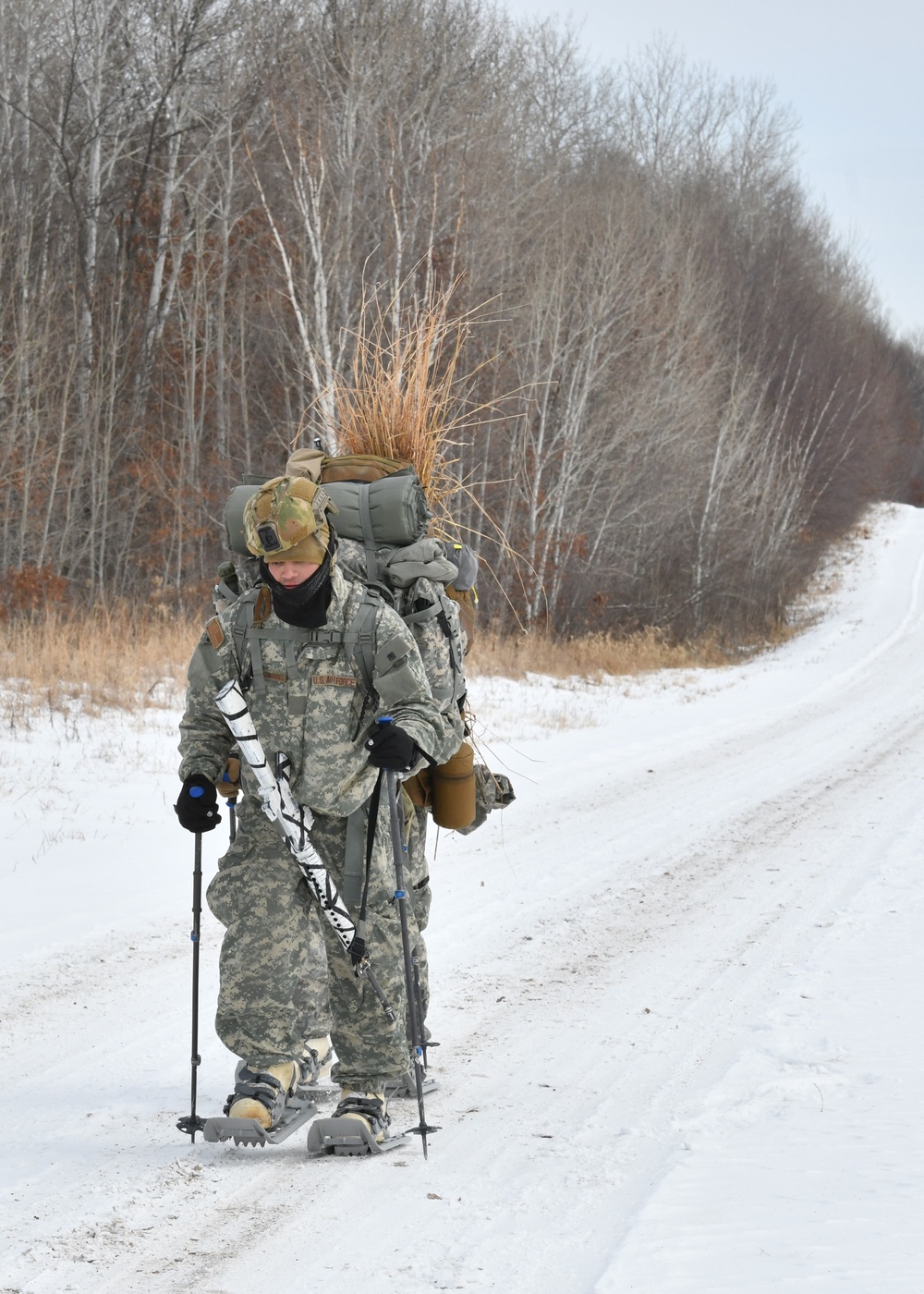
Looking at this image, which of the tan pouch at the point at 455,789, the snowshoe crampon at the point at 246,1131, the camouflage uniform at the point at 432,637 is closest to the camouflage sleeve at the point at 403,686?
the camouflage uniform at the point at 432,637

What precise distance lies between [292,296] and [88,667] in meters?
6.39

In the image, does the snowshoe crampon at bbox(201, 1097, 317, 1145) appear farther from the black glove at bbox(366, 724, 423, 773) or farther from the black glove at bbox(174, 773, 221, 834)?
the black glove at bbox(366, 724, 423, 773)

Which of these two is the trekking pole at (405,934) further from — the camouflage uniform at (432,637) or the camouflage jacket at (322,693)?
the camouflage uniform at (432,637)

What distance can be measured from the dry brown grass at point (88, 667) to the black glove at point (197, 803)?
6790 millimetres

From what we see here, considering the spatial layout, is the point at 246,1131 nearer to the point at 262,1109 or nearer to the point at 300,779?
the point at 262,1109

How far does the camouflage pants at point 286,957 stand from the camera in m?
3.80

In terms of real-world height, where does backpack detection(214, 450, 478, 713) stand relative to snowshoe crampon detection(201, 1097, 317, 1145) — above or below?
above

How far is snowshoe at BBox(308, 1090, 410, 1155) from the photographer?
365 centimetres

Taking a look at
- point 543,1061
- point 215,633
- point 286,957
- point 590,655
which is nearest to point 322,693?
point 215,633

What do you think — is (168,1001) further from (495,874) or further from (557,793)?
(557,793)

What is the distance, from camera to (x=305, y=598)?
3.62m

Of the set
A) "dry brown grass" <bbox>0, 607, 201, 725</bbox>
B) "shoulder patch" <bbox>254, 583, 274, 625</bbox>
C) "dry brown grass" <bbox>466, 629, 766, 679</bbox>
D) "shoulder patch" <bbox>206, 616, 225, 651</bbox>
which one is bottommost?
"dry brown grass" <bbox>466, 629, 766, 679</bbox>

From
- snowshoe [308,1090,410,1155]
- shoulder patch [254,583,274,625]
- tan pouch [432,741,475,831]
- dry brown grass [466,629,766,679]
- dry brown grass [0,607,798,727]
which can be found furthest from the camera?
dry brown grass [466,629,766,679]

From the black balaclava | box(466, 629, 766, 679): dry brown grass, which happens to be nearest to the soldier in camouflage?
the black balaclava
